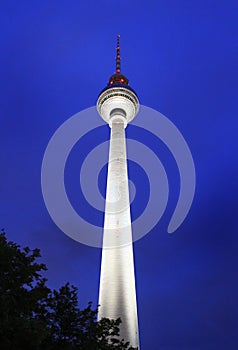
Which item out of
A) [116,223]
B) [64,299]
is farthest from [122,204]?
[64,299]

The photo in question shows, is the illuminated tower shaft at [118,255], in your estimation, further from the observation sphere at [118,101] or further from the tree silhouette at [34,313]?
the tree silhouette at [34,313]

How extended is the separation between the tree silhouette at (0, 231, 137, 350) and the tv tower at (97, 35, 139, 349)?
30874 mm

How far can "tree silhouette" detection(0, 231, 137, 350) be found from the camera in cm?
1698

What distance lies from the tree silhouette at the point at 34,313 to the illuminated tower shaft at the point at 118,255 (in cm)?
3060

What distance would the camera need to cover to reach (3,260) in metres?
19.5

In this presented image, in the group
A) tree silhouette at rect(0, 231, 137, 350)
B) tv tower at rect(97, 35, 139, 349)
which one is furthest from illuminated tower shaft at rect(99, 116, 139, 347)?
tree silhouette at rect(0, 231, 137, 350)

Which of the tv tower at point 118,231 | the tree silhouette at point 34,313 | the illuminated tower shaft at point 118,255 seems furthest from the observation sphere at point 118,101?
the tree silhouette at point 34,313

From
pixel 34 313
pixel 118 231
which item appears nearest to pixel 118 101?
pixel 118 231

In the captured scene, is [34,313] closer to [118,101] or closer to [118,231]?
[118,231]

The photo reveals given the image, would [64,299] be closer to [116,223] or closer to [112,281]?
[112,281]

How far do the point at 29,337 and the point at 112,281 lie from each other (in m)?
41.8

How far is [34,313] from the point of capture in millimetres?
22812

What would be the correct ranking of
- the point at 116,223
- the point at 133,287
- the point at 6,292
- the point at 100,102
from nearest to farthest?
1. the point at 6,292
2. the point at 133,287
3. the point at 116,223
4. the point at 100,102

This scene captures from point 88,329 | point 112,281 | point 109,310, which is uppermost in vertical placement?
point 112,281
